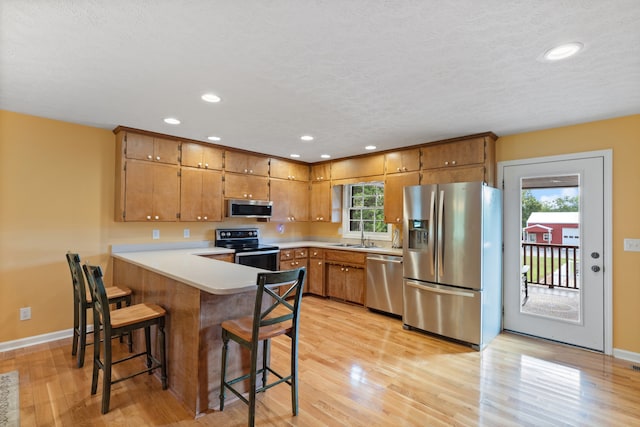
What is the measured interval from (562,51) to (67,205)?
4.73 metres

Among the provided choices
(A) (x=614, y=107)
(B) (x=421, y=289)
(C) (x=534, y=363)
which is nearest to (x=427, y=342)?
(B) (x=421, y=289)

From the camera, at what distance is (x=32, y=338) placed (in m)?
3.29

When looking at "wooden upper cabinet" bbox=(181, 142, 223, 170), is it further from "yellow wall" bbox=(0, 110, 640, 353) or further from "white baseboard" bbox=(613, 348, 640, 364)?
"white baseboard" bbox=(613, 348, 640, 364)

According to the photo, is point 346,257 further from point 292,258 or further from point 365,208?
point 365,208

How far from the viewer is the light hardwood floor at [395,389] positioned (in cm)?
214

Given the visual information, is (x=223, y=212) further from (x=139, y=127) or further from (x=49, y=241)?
(x=49, y=241)

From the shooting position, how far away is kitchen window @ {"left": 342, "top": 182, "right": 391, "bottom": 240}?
17.6ft

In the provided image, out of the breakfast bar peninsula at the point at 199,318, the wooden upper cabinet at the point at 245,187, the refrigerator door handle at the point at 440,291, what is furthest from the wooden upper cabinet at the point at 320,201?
the breakfast bar peninsula at the point at 199,318

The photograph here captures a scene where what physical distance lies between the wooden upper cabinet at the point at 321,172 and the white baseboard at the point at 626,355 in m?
4.26

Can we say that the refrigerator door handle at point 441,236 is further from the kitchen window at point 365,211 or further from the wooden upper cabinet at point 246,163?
the wooden upper cabinet at point 246,163

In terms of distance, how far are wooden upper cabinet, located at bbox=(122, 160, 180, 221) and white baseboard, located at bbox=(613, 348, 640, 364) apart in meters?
5.18

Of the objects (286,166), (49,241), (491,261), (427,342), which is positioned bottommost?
(427,342)

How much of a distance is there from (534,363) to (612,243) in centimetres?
148

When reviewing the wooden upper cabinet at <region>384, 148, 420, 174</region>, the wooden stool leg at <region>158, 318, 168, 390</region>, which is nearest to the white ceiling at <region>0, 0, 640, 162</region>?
the wooden upper cabinet at <region>384, 148, 420, 174</region>
